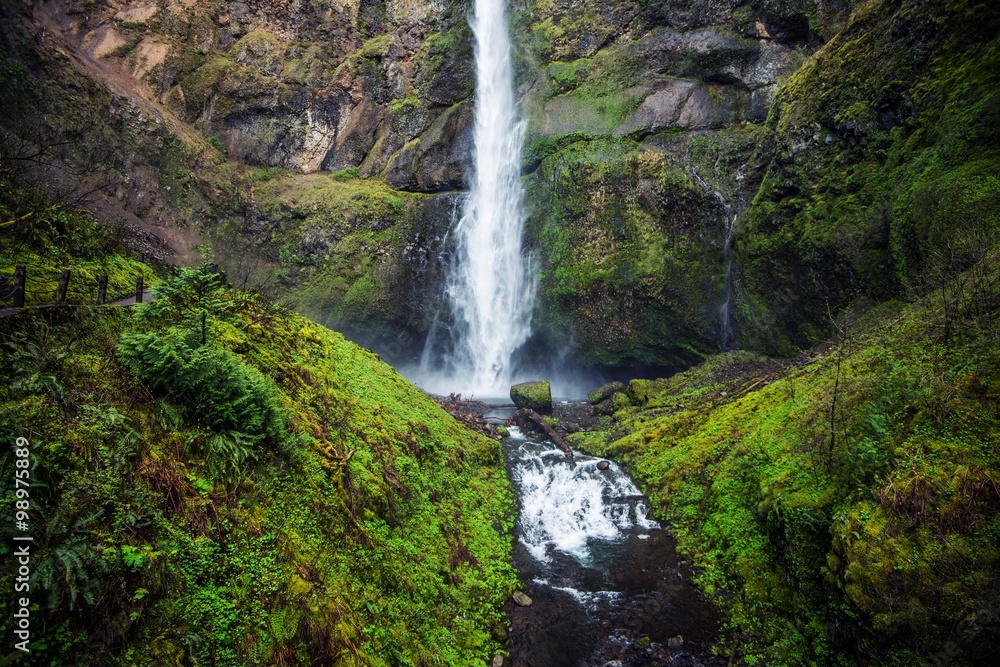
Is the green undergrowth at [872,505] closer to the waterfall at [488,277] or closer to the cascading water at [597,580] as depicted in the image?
the cascading water at [597,580]

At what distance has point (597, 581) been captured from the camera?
333 inches

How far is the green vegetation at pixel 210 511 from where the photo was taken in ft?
10.7

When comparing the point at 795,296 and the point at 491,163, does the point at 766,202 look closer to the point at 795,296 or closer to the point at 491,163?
the point at 795,296

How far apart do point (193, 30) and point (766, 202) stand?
131ft

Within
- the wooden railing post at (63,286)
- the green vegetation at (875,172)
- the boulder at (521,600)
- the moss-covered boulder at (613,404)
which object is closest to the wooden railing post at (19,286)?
the wooden railing post at (63,286)

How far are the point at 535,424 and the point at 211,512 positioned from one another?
1336cm

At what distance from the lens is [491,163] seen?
1131 inches

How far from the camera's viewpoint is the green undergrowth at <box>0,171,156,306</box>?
573cm

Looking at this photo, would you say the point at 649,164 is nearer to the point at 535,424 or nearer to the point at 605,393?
the point at 605,393

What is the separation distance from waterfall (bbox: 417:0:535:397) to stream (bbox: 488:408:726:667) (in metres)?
14.4

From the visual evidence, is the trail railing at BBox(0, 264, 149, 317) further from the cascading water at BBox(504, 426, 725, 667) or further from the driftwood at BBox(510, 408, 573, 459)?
the driftwood at BBox(510, 408, 573, 459)

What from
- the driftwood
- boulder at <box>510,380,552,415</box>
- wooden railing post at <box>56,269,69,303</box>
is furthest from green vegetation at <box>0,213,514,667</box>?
boulder at <box>510,380,552,415</box>

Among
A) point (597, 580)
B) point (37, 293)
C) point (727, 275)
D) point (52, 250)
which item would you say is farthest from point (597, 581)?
point (727, 275)

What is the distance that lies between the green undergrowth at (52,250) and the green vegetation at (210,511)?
0.69 feet
